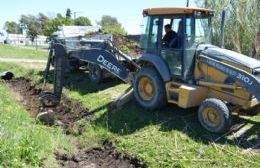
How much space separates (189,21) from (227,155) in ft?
11.7

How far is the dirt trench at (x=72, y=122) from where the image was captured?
9039 mm

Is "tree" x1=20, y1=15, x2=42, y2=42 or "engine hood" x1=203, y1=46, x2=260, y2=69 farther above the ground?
"tree" x1=20, y1=15, x2=42, y2=42

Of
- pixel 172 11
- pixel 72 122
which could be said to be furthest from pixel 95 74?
pixel 172 11

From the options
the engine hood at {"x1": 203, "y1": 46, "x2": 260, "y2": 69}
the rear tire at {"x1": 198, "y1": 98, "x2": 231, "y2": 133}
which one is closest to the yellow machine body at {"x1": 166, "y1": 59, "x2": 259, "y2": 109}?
the engine hood at {"x1": 203, "y1": 46, "x2": 260, "y2": 69}

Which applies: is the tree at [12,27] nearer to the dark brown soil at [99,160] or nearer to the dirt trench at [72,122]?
the dirt trench at [72,122]

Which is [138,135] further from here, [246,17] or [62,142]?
[246,17]

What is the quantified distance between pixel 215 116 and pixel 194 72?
1441mm

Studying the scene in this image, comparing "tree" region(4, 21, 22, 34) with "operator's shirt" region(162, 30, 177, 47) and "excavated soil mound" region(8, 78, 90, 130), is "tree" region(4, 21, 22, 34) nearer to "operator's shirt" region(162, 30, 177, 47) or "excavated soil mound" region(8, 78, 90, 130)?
"excavated soil mound" region(8, 78, 90, 130)

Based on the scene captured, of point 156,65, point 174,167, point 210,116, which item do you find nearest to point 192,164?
point 174,167

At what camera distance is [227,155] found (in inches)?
344

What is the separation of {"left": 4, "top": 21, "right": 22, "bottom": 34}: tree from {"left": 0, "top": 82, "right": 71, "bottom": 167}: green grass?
107133mm

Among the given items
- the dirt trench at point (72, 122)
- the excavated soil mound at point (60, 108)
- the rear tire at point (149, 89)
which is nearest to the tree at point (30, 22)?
the dirt trench at point (72, 122)

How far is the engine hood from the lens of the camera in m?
9.94

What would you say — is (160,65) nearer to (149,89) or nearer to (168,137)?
(149,89)
